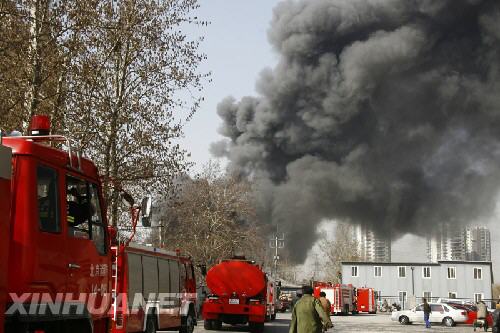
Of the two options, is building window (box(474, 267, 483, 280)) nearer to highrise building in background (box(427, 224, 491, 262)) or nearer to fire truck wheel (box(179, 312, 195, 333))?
fire truck wheel (box(179, 312, 195, 333))

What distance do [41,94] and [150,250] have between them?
674 cm

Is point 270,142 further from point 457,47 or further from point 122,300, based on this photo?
point 122,300

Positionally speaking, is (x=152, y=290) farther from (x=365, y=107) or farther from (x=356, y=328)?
(x=365, y=107)

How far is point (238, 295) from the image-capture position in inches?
899

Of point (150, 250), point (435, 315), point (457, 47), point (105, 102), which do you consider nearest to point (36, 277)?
point (150, 250)

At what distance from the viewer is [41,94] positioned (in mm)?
19562

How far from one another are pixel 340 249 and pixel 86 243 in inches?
3248

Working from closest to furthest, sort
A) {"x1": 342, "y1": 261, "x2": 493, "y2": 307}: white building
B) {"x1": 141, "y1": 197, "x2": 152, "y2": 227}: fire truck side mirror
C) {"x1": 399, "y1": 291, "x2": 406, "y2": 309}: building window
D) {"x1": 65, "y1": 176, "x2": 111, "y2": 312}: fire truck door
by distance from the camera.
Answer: {"x1": 65, "y1": 176, "x2": 111, "y2": 312}: fire truck door, {"x1": 141, "y1": 197, "x2": 152, "y2": 227}: fire truck side mirror, {"x1": 399, "y1": 291, "x2": 406, "y2": 309}: building window, {"x1": 342, "y1": 261, "x2": 493, "y2": 307}: white building

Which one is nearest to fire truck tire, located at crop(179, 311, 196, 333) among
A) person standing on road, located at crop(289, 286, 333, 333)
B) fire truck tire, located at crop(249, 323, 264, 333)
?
fire truck tire, located at crop(249, 323, 264, 333)

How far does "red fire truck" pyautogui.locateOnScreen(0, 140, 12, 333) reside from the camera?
215 inches

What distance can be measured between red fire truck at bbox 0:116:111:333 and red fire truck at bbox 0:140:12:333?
12mm

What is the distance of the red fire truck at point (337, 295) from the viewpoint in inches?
1793

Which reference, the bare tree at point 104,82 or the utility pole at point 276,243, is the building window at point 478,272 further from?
the bare tree at point 104,82

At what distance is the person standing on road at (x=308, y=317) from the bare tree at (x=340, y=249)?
3035 inches
